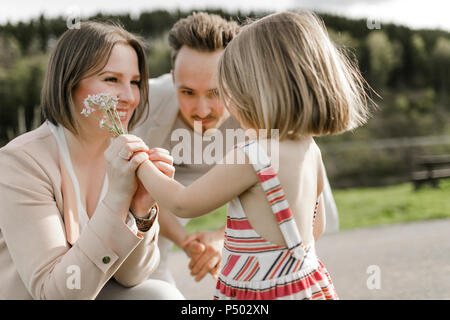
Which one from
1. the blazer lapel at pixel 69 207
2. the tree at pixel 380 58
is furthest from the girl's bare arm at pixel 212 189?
the tree at pixel 380 58

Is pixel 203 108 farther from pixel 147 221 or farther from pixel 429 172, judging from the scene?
pixel 429 172

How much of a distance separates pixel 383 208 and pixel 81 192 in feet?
23.0

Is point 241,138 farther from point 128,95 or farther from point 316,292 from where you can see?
point 316,292

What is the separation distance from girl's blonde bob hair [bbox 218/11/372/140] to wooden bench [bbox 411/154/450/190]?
9564 mm

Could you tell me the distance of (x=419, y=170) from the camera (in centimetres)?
1135

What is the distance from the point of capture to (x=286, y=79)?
1.88m

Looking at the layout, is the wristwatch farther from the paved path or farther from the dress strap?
the paved path

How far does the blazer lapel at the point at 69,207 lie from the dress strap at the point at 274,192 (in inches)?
33.8

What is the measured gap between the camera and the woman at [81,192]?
199 centimetres

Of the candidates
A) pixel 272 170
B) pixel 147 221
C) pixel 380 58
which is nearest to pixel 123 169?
pixel 147 221

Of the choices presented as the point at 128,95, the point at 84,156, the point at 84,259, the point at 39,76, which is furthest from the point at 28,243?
the point at 39,76

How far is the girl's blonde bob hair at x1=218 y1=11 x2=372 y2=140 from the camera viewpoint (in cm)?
187

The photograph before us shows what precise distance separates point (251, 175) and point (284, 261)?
1.08ft

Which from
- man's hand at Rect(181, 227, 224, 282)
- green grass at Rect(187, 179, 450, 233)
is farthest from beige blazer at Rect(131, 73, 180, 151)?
green grass at Rect(187, 179, 450, 233)
